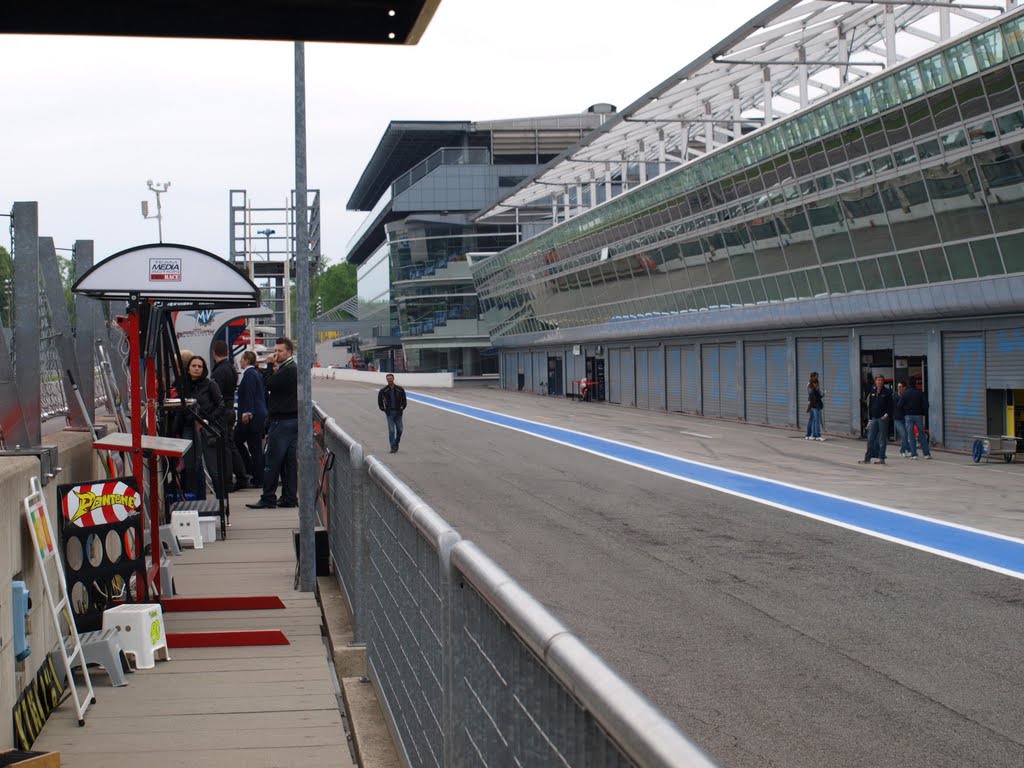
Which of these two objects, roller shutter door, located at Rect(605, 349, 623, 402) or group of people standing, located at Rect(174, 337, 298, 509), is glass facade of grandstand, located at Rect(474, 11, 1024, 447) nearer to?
roller shutter door, located at Rect(605, 349, 623, 402)

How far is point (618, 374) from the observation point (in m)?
56.9

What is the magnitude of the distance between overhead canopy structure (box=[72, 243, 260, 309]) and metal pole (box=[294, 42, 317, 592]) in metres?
0.91

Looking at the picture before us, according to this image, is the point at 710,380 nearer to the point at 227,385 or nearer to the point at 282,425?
the point at 227,385

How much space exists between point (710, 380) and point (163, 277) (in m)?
38.1

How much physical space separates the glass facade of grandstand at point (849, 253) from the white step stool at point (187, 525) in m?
18.5

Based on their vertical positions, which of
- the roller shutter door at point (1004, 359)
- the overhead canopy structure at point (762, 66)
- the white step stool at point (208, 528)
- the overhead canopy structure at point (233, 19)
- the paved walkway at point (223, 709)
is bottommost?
the paved walkway at point (223, 709)

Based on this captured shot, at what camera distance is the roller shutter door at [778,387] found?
38.9 meters

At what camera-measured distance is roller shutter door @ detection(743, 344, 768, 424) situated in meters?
40.7

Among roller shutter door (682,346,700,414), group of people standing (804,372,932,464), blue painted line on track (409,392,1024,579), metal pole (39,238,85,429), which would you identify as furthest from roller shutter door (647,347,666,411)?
metal pole (39,238,85,429)

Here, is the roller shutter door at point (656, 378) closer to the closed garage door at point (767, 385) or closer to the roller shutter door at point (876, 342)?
the closed garage door at point (767, 385)

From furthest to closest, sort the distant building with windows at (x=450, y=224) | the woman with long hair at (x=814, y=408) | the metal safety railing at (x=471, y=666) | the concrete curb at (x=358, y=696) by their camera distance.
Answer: the distant building with windows at (x=450, y=224)
the woman with long hair at (x=814, y=408)
the concrete curb at (x=358, y=696)
the metal safety railing at (x=471, y=666)

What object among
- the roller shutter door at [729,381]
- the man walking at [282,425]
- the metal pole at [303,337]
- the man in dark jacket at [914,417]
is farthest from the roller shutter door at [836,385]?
the metal pole at [303,337]

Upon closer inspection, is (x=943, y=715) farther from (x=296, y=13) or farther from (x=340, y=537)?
(x=296, y=13)

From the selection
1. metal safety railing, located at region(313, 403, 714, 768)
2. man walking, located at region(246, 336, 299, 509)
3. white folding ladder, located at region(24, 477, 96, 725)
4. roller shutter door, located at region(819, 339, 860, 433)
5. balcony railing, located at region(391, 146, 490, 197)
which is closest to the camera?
metal safety railing, located at region(313, 403, 714, 768)
